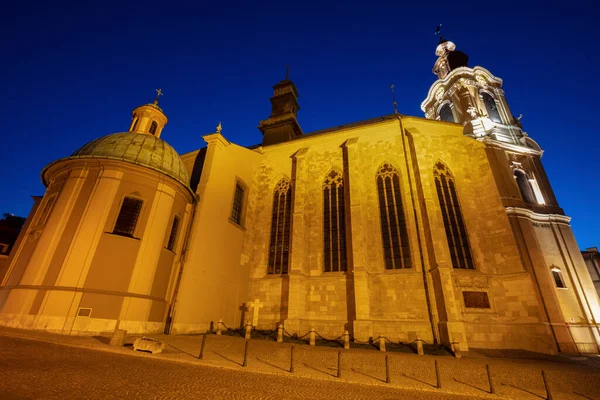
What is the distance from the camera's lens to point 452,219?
1480cm

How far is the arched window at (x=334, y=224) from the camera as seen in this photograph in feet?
48.8

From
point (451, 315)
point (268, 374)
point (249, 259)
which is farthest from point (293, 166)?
point (268, 374)

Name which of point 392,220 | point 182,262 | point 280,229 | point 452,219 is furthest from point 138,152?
point 452,219

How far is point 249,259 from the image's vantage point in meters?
16.3

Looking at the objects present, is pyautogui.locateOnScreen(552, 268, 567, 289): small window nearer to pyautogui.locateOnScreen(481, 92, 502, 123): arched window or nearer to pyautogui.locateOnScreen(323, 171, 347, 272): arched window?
pyautogui.locateOnScreen(323, 171, 347, 272): arched window

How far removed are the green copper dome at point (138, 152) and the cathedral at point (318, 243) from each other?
0.10 m

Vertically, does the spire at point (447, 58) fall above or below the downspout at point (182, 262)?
above

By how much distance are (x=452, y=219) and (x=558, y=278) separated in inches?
233

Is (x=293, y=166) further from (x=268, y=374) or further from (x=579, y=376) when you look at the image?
(x=579, y=376)

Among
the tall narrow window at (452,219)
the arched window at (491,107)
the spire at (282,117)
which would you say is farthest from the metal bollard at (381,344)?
the arched window at (491,107)

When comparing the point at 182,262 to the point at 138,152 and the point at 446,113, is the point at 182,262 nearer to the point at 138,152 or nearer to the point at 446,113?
the point at 138,152

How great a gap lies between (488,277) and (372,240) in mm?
5657

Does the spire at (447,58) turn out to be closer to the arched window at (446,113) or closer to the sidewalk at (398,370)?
the arched window at (446,113)

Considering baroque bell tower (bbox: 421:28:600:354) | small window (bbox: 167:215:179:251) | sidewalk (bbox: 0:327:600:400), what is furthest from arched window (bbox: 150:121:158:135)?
baroque bell tower (bbox: 421:28:600:354)
